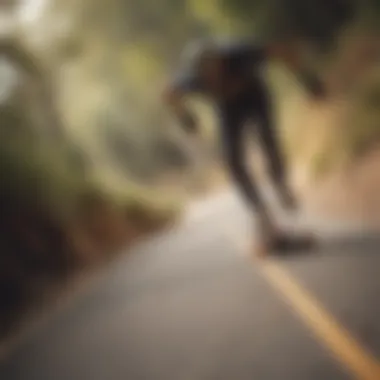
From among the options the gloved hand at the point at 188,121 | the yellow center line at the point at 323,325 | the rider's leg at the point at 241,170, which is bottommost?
the yellow center line at the point at 323,325

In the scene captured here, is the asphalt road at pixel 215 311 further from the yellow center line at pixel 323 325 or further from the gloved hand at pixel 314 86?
the gloved hand at pixel 314 86

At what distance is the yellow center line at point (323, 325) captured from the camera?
5.13 feet

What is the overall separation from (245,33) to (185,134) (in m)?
0.22

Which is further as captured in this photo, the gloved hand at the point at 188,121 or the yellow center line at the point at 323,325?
the gloved hand at the point at 188,121

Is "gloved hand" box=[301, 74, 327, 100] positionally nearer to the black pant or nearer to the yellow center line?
the black pant

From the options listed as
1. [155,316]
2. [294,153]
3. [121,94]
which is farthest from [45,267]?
[294,153]

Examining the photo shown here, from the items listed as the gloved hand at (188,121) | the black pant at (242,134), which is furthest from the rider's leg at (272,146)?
the gloved hand at (188,121)

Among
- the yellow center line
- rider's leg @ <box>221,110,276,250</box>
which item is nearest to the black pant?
rider's leg @ <box>221,110,276,250</box>

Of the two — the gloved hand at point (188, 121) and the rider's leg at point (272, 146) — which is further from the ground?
the gloved hand at point (188, 121)

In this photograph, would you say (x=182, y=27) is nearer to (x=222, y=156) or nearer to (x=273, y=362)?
(x=222, y=156)

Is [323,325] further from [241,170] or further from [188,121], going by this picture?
[188,121]

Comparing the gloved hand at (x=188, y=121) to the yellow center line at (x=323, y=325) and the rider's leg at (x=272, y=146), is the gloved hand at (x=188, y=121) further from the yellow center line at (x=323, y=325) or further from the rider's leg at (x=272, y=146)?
the yellow center line at (x=323, y=325)

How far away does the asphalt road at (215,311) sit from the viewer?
1601mm

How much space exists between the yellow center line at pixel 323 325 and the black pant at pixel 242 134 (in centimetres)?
11
